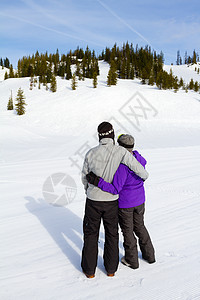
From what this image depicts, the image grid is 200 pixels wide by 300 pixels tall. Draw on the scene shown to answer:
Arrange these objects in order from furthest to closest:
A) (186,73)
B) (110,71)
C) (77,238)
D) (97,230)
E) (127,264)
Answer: (186,73), (110,71), (77,238), (127,264), (97,230)

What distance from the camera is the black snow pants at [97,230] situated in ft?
8.55

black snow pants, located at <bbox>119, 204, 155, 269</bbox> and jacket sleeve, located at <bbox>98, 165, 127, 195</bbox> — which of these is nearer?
jacket sleeve, located at <bbox>98, 165, 127, 195</bbox>

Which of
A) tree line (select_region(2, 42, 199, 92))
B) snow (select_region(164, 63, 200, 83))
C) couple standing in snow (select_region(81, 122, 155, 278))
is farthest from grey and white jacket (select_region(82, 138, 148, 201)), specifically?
snow (select_region(164, 63, 200, 83))

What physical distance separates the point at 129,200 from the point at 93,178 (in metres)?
0.57

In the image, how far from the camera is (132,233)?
2.81 meters

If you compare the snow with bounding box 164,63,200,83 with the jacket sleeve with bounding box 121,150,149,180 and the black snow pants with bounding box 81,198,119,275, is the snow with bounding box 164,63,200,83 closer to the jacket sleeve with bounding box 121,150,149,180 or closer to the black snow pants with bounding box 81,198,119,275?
the jacket sleeve with bounding box 121,150,149,180

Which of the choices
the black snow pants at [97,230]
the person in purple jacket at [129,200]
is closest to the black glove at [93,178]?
the person in purple jacket at [129,200]

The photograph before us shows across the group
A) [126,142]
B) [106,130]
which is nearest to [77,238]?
[126,142]

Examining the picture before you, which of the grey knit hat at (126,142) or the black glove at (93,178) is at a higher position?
the grey knit hat at (126,142)

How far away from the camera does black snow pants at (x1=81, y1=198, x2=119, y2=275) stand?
261 centimetres

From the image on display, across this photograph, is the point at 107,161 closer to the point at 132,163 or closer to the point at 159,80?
the point at 132,163

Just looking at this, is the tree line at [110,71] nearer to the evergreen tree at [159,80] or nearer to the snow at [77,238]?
the evergreen tree at [159,80]

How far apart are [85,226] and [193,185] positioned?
487 centimetres

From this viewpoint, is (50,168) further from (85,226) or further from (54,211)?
(85,226)
